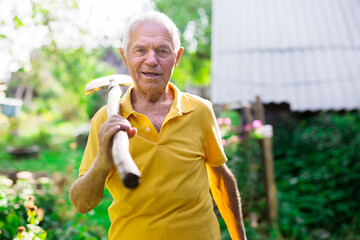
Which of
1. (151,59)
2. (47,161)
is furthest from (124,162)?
(47,161)

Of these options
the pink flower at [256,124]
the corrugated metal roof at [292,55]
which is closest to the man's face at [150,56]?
the pink flower at [256,124]

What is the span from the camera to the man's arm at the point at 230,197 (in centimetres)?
164

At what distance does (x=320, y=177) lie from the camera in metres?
4.96

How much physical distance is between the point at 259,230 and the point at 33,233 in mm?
2777

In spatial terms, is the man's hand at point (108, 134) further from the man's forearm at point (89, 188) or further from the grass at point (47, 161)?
the grass at point (47, 161)

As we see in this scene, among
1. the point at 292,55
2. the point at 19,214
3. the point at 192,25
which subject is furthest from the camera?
the point at 192,25

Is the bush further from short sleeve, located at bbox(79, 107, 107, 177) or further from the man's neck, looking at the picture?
the man's neck

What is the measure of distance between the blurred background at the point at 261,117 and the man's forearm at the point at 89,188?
3.84ft

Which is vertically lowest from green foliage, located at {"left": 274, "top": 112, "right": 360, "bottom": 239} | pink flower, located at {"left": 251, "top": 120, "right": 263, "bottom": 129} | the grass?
the grass

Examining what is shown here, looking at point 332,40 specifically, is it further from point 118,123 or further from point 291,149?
point 118,123

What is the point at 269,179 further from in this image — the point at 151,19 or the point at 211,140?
the point at 151,19

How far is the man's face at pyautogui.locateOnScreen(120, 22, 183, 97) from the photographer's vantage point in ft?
4.48

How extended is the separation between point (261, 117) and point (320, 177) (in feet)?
4.99

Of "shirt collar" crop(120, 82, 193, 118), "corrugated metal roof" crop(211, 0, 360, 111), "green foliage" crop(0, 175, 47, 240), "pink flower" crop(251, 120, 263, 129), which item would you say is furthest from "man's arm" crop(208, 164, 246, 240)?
"corrugated metal roof" crop(211, 0, 360, 111)
